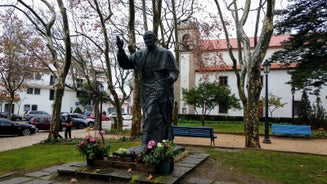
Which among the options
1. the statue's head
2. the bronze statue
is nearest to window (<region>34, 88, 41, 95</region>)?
the bronze statue

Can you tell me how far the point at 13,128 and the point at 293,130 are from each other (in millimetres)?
18363

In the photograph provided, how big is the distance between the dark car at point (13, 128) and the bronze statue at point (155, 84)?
15861 mm

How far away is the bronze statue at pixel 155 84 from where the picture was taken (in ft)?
19.5

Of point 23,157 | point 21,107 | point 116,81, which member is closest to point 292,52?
point 116,81

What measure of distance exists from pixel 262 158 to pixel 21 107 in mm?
49044

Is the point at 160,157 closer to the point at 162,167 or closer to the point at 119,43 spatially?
the point at 162,167

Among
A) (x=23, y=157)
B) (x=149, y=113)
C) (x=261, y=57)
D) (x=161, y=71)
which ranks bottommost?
(x=23, y=157)

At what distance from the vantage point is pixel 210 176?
5.44 m

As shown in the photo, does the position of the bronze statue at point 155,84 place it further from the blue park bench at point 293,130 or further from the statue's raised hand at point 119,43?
the blue park bench at point 293,130

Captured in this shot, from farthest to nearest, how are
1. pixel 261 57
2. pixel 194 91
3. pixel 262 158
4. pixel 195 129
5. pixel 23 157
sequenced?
pixel 194 91 < pixel 195 129 < pixel 261 57 < pixel 23 157 < pixel 262 158

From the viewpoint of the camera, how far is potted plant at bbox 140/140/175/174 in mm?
4836

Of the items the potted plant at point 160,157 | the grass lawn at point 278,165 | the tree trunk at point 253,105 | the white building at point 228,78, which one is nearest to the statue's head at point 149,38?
the potted plant at point 160,157

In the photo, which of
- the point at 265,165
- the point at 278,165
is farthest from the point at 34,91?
the point at 278,165

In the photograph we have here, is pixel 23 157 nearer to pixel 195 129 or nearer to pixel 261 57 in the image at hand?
pixel 195 129
